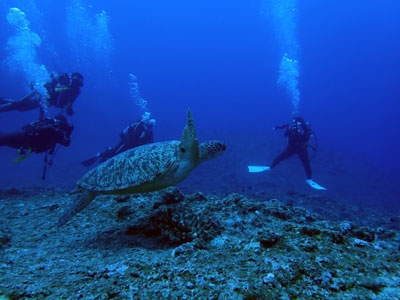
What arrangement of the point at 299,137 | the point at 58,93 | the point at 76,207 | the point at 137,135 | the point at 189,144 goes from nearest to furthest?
the point at 189,144 → the point at 76,207 → the point at 137,135 → the point at 58,93 → the point at 299,137

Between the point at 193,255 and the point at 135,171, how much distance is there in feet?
4.70

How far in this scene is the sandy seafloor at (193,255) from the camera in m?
1.31

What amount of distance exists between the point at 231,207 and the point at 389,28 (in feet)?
454

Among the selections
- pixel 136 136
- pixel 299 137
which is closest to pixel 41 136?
pixel 136 136

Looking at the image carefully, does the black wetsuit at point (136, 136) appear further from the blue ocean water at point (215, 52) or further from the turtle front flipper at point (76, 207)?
the blue ocean water at point (215, 52)

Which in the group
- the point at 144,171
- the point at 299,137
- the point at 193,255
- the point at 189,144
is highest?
the point at 299,137

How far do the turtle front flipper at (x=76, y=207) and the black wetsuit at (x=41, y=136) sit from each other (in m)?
3.01

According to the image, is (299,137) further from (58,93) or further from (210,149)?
(58,93)

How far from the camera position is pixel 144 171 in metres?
2.79

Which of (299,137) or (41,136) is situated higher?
(299,137)

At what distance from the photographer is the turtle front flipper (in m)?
2.84

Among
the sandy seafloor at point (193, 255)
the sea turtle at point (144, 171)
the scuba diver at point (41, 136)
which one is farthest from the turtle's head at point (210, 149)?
the scuba diver at point (41, 136)

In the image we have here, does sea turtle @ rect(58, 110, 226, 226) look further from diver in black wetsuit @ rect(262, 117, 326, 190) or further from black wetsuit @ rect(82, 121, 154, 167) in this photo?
diver in black wetsuit @ rect(262, 117, 326, 190)

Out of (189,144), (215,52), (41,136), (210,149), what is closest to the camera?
(189,144)
